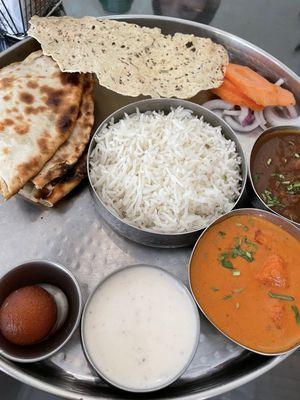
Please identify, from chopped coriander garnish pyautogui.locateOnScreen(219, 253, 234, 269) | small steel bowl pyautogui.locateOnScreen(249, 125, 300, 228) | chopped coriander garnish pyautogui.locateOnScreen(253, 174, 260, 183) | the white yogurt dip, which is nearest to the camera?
the white yogurt dip

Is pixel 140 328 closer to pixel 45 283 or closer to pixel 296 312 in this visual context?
pixel 45 283

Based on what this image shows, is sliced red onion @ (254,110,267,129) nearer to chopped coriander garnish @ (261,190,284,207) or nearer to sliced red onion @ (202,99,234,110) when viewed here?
sliced red onion @ (202,99,234,110)

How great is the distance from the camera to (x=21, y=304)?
188 cm

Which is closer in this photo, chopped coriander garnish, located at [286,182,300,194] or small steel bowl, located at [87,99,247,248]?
small steel bowl, located at [87,99,247,248]

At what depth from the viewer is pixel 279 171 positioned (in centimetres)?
243

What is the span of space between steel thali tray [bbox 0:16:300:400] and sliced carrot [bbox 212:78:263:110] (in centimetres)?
19

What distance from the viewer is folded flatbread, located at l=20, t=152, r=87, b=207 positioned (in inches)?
89.6

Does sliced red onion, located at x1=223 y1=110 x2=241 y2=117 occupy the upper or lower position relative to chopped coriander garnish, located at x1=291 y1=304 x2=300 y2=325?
upper

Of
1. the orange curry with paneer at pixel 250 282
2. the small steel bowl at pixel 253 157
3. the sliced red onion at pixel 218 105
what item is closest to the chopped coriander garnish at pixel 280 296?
the orange curry with paneer at pixel 250 282

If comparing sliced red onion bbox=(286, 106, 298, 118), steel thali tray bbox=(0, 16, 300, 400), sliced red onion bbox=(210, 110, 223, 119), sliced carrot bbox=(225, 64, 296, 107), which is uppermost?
sliced carrot bbox=(225, 64, 296, 107)

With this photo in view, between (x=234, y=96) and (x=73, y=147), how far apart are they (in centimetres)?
114

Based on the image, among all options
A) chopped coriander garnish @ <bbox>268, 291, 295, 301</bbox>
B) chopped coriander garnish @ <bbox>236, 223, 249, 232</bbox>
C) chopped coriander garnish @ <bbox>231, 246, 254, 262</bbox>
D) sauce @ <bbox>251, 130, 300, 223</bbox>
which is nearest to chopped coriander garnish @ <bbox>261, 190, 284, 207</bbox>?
sauce @ <bbox>251, 130, 300, 223</bbox>

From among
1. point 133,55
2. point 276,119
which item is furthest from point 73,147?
point 276,119

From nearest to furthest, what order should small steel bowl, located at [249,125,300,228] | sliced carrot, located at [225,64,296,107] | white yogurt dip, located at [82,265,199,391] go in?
white yogurt dip, located at [82,265,199,391], small steel bowl, located at [249,125,300,228], sliced carrot, located at [225,64,296,107]
